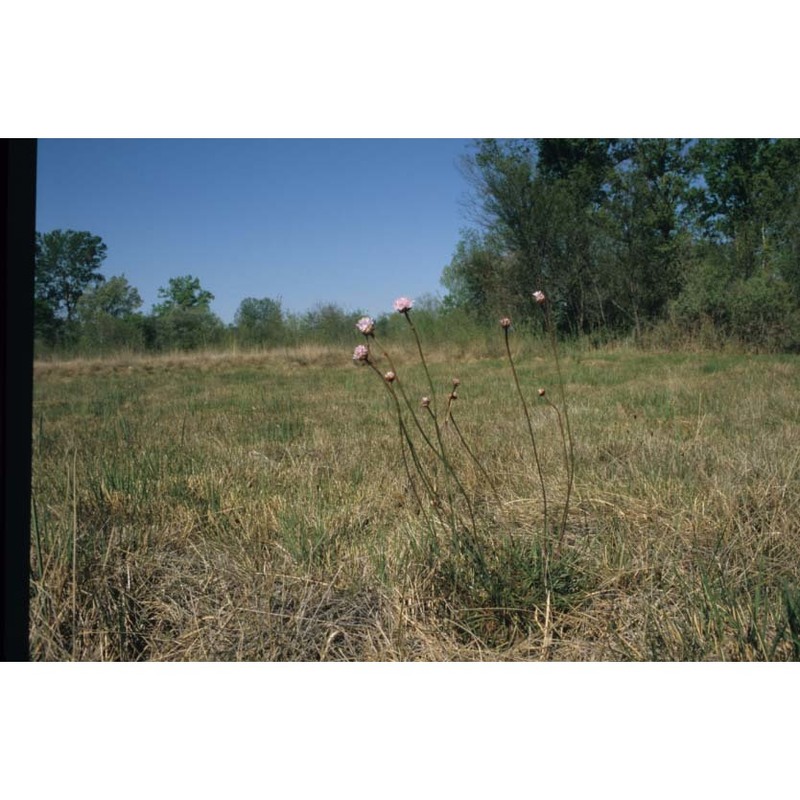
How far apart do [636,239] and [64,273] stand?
1.82 m

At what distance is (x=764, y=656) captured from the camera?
935 millimetres

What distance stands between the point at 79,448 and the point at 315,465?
67cm

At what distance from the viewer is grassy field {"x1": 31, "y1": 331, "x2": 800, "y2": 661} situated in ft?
3.43

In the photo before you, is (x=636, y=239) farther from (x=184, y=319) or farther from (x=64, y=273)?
(x=64, y=273)

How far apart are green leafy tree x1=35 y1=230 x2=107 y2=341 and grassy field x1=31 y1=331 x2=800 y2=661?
0.92 feet

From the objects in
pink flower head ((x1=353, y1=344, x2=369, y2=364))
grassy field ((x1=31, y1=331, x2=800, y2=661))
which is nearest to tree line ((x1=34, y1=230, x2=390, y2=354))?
grassy field ((x1=31, y1=331, x2=800, y2=661))

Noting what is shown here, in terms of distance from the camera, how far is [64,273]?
175cm

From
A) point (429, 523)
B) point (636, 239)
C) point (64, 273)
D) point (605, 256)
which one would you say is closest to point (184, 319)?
point (64, 273)

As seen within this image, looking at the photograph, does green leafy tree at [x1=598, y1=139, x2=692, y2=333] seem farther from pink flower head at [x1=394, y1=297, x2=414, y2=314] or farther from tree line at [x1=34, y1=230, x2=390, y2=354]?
pink flower head at [x1=394, y1=297, x2=414, y2=314]

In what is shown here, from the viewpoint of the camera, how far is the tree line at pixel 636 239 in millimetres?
1922

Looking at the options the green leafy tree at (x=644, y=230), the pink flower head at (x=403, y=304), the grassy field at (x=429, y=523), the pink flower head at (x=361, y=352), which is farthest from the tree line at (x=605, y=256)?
the pink flower head at (x=361, y=352)

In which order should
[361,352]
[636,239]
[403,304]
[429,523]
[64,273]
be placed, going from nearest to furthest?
[361,352] → [403,304] → [429,523] → [64,273] → [636,239]

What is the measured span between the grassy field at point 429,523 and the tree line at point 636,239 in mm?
162
